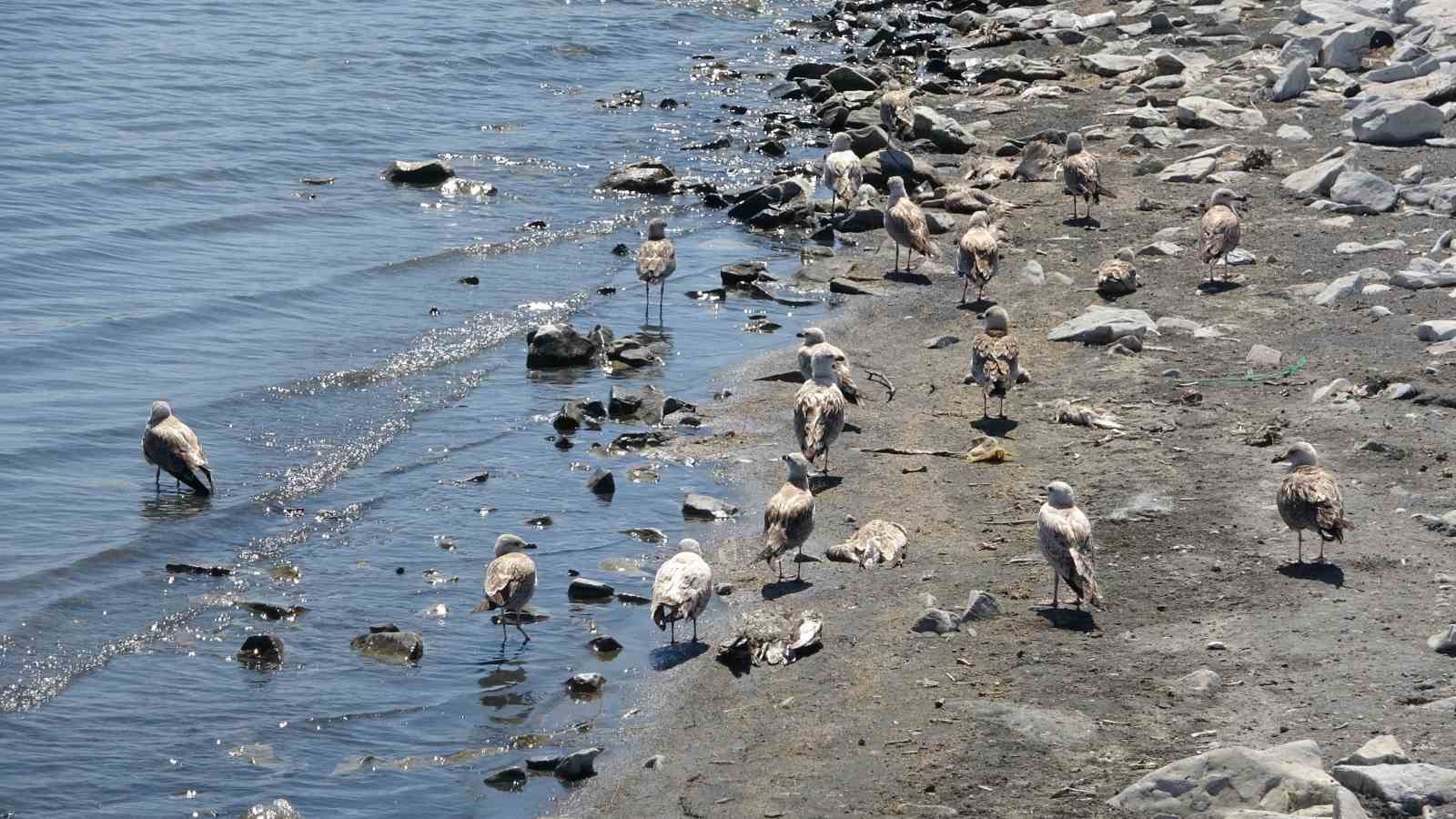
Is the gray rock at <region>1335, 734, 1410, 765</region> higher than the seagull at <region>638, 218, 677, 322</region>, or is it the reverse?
the gray rock at <region>1335, 734, 1410, 765</region>

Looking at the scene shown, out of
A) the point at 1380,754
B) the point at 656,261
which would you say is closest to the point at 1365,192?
the point at 656,261

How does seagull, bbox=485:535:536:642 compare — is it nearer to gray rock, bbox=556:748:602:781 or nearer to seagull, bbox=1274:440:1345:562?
gray rock, bbox=556:748:602:781

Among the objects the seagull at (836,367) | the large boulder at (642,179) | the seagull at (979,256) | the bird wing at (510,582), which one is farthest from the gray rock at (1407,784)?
the large boulder at (642,179)

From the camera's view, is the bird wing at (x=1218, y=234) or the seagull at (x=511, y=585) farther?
the bird wing at (x=1218, y=234)

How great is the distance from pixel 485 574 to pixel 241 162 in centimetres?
1575

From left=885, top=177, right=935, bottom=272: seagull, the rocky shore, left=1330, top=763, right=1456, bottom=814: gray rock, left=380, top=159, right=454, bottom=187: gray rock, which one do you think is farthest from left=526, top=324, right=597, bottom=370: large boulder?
left=1330, top=763, right=1456, bottom=814: gray rock

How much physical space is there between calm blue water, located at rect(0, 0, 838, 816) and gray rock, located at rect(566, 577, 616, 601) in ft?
0.44

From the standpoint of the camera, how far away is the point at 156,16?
117 feet

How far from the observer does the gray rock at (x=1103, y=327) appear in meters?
15.9

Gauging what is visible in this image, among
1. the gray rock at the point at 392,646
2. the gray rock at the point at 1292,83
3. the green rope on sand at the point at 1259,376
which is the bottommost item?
the gray rock at the point at 392,646

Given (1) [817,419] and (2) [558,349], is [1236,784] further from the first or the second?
(2) [558,349]

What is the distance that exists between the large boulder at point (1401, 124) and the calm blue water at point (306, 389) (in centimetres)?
760

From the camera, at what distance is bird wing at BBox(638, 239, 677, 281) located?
19031 mm

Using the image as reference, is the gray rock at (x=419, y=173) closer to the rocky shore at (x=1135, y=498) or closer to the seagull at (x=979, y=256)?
the rocky shore at (x=1135, y=498)
